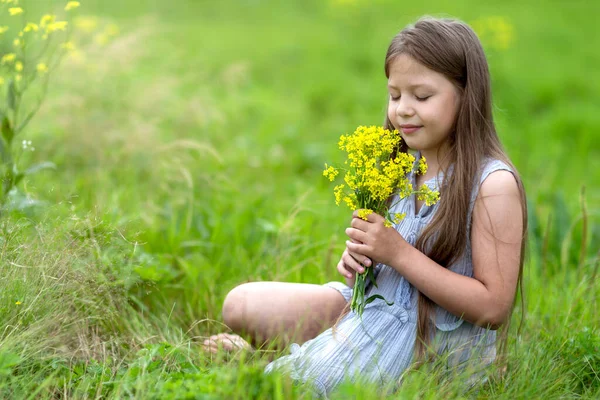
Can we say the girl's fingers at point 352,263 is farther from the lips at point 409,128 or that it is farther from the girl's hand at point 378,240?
the lips at point 409,128

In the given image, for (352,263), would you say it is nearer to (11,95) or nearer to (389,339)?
(389,339)

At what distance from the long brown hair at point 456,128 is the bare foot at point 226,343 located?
0.60 m

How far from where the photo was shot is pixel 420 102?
221cm

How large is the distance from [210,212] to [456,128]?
1691 millimetres

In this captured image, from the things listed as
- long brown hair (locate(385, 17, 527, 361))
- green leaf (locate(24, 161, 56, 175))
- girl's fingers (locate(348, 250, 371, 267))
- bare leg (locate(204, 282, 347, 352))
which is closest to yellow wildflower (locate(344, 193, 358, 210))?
girl's fingers (locate(348, 250, 371, 267))

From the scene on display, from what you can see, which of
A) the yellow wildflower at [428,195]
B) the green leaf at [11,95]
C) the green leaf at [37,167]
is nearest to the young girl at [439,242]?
the yellow wildflower at [428,195]

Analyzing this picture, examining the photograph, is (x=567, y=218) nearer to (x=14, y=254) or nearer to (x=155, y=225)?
(x=155, y=225)

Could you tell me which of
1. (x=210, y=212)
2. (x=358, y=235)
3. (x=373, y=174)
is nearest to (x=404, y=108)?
(x=373, y=174)

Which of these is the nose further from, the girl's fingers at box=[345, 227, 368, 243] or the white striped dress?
the girl's fingers at box=[345, 227, 368, 243]

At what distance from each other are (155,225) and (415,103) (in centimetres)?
163

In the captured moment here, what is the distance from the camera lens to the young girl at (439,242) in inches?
84.0

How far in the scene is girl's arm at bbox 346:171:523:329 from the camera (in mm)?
2115

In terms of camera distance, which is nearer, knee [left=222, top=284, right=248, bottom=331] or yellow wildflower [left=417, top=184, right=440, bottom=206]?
yellow wildflower [left=417, top=184, right=440, bottom=206]

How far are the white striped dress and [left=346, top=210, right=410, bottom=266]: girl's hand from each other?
192 mm
